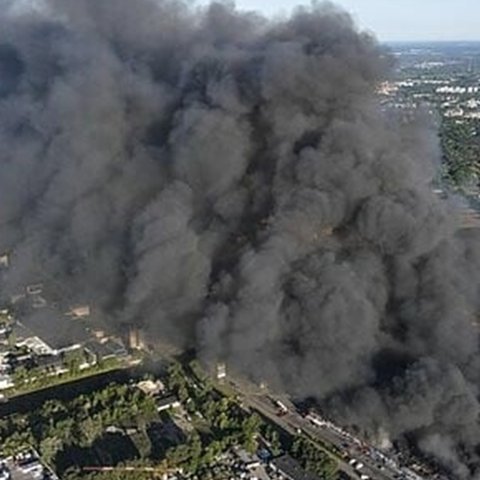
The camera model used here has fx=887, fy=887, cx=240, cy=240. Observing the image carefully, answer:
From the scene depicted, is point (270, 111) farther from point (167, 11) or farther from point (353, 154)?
point (167, 11)

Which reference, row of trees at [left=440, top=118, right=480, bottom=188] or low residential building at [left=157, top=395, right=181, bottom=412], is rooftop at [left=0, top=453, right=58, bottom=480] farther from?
row of trees at [left=440, top=118, right=480, bottom=188]

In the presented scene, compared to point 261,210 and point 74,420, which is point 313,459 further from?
point 261,210

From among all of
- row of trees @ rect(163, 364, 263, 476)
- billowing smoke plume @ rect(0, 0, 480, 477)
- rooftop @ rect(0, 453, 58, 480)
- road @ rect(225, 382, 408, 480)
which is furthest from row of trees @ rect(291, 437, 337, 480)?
rooftop @ rect(0, 453, 58, 480)

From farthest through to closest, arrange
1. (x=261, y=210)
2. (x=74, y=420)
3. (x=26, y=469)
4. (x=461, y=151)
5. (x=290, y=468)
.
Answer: (x=461, y=151)
(x=261, y=210)
(x=74, y=420)
(x=26, y=469)
(x=290, y=468)

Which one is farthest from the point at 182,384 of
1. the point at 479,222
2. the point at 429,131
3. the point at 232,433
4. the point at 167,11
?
the point at 479,222

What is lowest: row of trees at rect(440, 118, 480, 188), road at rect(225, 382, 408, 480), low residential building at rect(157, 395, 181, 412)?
road at rect(225, 382, 408, 480)

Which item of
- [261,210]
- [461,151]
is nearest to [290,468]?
[261,210]
